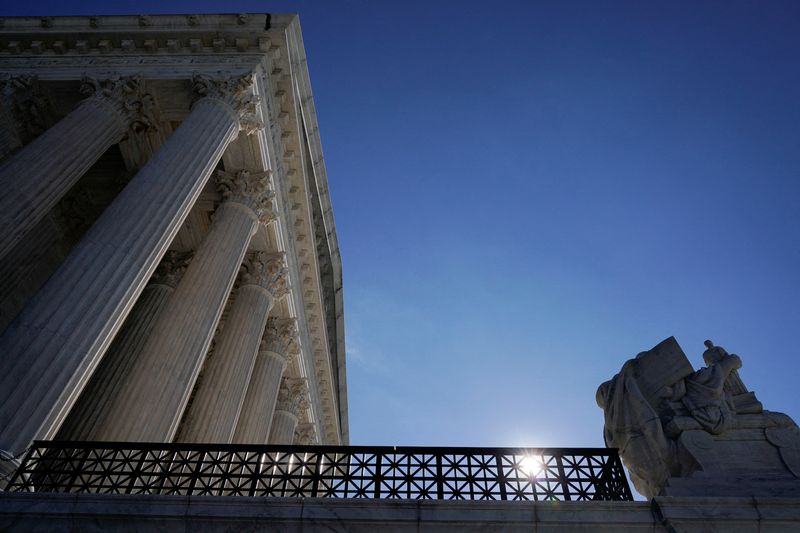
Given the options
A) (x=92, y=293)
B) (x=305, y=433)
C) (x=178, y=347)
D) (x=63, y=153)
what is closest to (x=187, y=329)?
(x=178, y=347)

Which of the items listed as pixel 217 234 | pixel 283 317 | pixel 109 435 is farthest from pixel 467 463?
pixel 283 317

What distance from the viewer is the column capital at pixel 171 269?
1833 cm

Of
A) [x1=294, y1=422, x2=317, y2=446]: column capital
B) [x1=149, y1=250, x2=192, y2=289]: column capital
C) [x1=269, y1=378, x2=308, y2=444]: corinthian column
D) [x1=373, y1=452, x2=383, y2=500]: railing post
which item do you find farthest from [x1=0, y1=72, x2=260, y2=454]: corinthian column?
[x1=294, y1=422, x2=317, y2=446]: column capital

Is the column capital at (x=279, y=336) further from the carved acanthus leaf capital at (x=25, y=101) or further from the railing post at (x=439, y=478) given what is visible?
the railing post at (x=439, y=478)

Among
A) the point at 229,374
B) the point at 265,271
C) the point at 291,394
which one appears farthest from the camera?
the point at 291,394

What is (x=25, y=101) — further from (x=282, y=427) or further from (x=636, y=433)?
(x=636, y=433)

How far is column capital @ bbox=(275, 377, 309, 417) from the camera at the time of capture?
2384 cm

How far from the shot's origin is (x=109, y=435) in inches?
440

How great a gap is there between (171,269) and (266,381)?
536 centimetres

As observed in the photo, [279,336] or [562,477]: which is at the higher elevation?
[279,336]

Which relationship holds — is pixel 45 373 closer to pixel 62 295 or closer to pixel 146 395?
pixel 62 295

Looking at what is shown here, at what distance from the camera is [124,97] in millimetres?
16500

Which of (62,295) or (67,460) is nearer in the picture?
(67,460)

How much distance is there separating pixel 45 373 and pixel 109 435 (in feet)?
9.56
